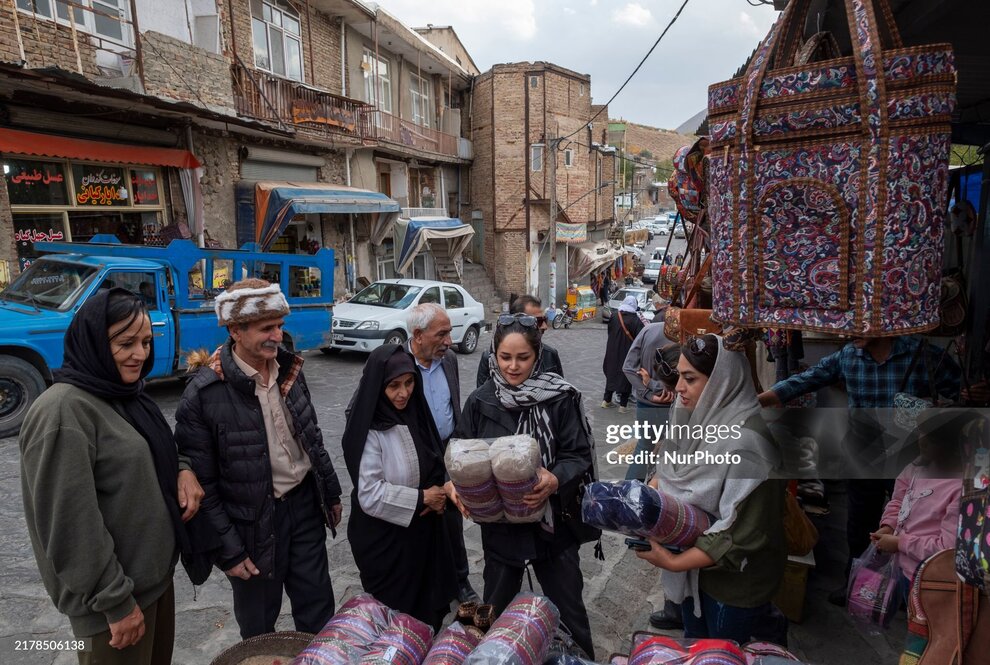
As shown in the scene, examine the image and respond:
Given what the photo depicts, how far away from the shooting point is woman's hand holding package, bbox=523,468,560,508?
204 cm

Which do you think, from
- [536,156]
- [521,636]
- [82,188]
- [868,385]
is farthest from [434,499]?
[536,156]

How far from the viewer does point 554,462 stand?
2.44 m

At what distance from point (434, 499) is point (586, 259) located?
23729 millimetres

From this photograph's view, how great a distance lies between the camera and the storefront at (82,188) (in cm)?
895

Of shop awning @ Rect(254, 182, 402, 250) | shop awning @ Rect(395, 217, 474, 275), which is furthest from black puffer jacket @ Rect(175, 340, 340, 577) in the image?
shop awning @ Rect(395, 217, 474, 275)

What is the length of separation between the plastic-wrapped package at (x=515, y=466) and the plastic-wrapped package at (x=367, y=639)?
489mm

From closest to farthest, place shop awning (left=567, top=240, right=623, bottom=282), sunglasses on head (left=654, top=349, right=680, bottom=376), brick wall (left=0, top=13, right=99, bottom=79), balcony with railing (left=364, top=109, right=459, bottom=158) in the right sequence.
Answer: sunglasses on head (left=654, top=349, right=680, bottom=376)
brick wall (left=0, top=13, right=99, bottom=79)
balcony with railing (left=364, top=109, right=459, bottom=158)
shop awning (left=567, top=240, right=623, bottom=282)

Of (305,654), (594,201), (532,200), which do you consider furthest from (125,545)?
(594,201)

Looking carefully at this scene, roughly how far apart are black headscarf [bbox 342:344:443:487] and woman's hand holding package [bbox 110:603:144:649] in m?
0.89

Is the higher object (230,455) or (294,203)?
(294,203)

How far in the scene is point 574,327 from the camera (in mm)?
19500

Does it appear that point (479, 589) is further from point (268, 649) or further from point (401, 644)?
point (401, 644)

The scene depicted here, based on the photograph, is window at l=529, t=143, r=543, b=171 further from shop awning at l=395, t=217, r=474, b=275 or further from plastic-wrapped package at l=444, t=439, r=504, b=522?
plastic-wrapped package at l=444, t=439, r=504, b=522

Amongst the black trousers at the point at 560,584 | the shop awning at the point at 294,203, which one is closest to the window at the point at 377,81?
the shop awning at the point at 294,203
